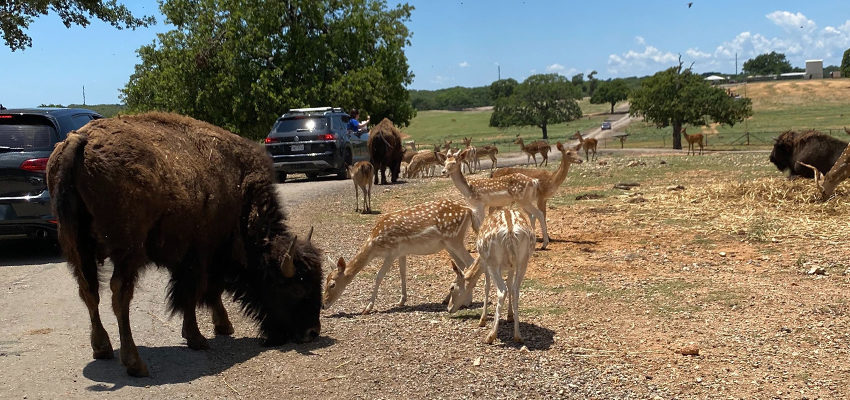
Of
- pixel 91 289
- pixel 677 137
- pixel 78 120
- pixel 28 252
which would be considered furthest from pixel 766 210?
pixel 677 137

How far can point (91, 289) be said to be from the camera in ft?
22.2

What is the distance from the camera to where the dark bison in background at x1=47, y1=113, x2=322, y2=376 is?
6.70m

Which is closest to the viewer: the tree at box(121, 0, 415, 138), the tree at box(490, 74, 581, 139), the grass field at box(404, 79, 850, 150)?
the tree at box(121, 0, 415, 138)

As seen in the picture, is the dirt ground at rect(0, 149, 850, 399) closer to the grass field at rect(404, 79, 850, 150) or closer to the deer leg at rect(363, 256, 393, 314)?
the deer leg at rect(363, 256, 393, 314)

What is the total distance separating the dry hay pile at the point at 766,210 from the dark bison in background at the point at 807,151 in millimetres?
2730

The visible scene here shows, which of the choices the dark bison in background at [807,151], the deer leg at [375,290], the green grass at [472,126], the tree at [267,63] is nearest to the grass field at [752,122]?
the green grass at [472,126]

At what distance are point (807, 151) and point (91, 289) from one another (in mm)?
18661

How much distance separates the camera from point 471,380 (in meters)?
6.51

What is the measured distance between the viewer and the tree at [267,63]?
37.1 metres

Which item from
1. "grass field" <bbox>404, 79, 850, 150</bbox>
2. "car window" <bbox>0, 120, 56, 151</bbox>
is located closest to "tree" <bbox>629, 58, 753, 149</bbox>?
"grass field" <bbox>404, 79, 850, 150</bbox>

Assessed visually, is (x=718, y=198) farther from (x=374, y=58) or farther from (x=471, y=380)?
(x=374, y=58)

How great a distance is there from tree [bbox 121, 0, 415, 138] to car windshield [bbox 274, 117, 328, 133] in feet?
37.9

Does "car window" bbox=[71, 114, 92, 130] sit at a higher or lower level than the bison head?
higher

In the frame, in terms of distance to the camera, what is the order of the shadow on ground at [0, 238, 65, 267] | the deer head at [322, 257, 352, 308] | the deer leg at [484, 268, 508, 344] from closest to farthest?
the deer leg at [484, 268, 508, 344], the deer head at [322, 257, 352, 308], the shadow on ground at [0, 238, 65, 267]
